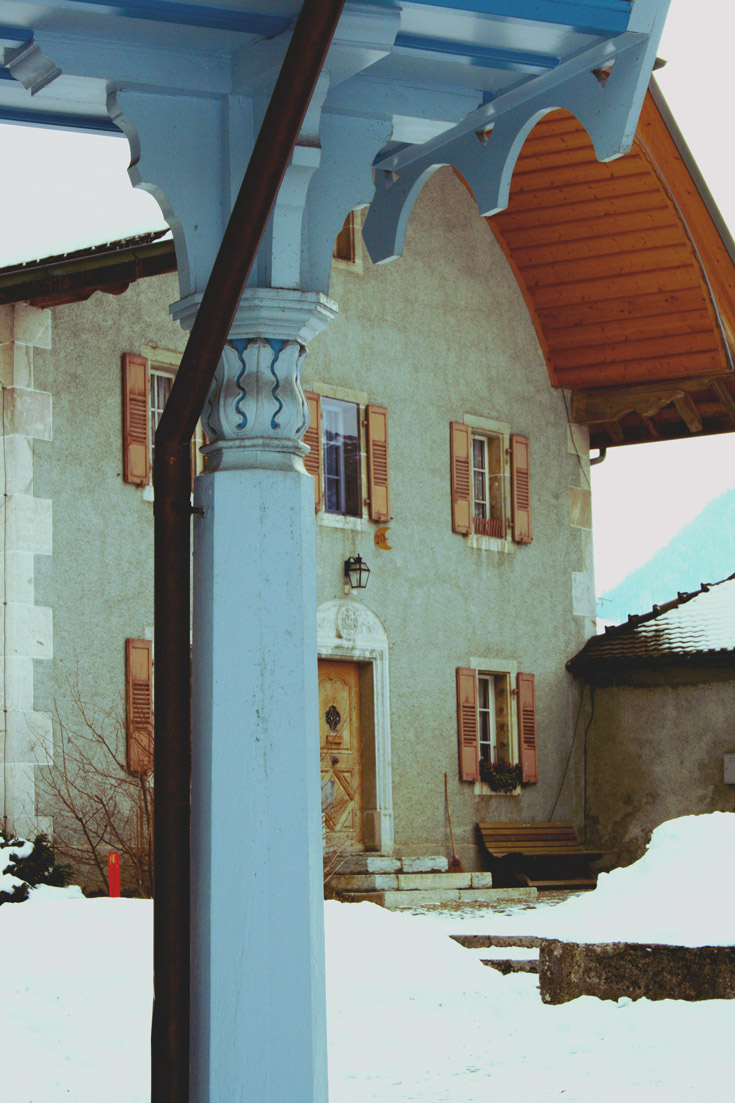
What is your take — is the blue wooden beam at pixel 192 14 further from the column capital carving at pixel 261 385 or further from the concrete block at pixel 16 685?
the concrete block at pixel 16 685

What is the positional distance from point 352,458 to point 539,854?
445 cm

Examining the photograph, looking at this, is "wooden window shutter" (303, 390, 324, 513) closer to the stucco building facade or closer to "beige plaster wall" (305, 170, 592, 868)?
the stucco building facade

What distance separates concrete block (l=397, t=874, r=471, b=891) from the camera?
14227mm

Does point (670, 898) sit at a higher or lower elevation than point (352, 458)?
lower

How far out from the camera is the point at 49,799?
39.4ft

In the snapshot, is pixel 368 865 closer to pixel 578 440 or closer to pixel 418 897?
pixel 418 897

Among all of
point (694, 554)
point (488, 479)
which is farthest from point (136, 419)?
point (694, 554)

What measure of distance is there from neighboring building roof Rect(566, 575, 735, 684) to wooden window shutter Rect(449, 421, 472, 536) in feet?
7.32

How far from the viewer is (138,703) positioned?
12.8 meters

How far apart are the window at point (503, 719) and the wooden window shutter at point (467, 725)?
2 cm

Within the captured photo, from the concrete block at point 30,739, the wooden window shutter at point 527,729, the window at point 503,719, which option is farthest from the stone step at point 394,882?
the concrete block at point 30,739

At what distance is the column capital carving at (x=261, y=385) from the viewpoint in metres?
3.78

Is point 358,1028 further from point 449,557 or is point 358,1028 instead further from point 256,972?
point 449,557

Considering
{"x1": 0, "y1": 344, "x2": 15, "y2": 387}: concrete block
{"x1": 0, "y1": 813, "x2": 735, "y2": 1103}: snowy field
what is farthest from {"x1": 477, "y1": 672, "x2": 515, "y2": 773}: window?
{"x1": 0, "y1": 813, "x2": 735, "y2": 1103}: snowy field
